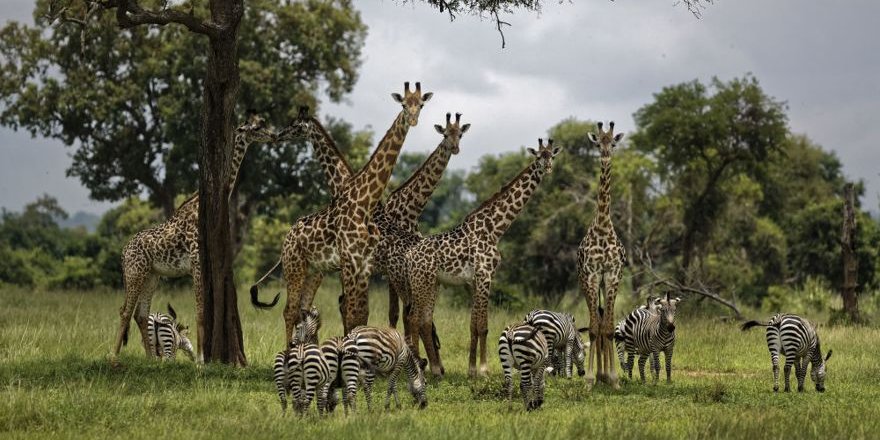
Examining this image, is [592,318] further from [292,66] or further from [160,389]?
[292,66]

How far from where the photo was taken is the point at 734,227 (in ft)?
129

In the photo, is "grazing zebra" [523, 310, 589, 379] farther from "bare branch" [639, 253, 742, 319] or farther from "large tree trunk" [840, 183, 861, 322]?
"large tree trunk" [840, 183, 861, 322]

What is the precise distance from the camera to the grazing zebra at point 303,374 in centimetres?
1086

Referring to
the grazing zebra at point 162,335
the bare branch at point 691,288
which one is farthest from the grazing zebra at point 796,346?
the grazing zebra at point 162,335

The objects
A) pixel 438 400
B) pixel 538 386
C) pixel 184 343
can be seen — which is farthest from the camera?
pixel 184 343

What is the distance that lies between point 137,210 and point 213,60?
3826 cm

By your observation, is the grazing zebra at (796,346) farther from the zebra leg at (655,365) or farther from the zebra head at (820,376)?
the zebra leg at (655,365)

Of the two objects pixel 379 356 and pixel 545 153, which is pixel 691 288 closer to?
pixel 545 153

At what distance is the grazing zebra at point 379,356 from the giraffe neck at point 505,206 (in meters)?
A: 3.41

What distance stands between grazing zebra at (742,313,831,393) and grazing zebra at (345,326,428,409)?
15.4ft

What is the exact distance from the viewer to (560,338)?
1454cm

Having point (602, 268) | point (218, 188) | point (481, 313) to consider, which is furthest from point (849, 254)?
point (218, 188)

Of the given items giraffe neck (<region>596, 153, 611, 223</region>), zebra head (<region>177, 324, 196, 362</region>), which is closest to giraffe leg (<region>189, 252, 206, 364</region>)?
zebra head (<region>177, 324, 196, 362</region>)

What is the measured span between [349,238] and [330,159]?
1.65 m
